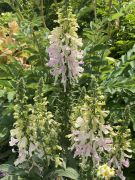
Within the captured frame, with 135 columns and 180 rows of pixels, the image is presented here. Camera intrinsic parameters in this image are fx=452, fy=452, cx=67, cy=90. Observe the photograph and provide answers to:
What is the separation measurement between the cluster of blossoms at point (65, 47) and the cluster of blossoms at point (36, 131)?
0.41 metres

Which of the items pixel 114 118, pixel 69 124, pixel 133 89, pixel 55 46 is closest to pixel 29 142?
pixel 69 124

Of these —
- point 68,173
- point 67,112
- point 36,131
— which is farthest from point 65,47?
point 68,173

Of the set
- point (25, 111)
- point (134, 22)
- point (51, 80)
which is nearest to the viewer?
point (25, 111)

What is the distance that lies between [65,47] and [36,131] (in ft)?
2.21

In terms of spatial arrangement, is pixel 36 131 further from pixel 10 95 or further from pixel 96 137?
pixel 10 95

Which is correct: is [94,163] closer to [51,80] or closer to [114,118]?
[114,118]

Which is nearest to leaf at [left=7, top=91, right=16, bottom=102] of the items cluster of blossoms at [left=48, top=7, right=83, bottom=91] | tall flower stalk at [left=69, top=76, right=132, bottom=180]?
cluster of blossoms at [left=48, top=7, right=83, bottom=91]

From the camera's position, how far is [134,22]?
5.45m

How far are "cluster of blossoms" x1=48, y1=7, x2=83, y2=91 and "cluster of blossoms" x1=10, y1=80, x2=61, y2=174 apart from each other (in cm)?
41

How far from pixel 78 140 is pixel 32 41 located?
177 centimetres

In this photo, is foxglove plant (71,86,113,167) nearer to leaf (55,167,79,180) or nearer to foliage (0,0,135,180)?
foliage (0,0,135,180)

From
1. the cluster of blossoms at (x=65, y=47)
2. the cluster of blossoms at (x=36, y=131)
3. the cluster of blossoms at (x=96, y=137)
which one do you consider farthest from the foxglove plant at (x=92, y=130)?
the cluster of blossoms at (x=65, y=47)

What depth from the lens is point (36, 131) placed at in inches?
119

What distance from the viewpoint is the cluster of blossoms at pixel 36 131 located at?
2.98m
